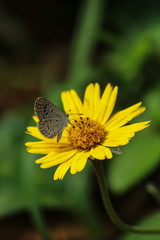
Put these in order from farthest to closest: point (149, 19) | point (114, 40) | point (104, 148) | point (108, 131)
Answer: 1. point (149, 19)
2. point (114, 40)
3. point (108, 131)
4. point (104, 148)

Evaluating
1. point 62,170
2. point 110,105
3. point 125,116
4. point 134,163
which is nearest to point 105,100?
point 110,105

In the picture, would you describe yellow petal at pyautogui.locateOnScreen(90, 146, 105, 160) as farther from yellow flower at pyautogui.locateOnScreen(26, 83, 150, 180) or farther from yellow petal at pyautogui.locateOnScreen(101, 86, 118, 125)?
yellow petal at pyautogui.locateOnScreen(101, 86, 118, 125)

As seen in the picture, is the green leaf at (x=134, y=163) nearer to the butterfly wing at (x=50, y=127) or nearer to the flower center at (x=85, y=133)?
the flower center at (x=85, y=133)

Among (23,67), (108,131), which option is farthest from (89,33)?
(108,131)

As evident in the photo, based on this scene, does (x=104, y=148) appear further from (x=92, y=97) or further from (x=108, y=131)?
(x=92, y=97)

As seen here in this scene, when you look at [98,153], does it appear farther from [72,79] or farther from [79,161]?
[72,79]
